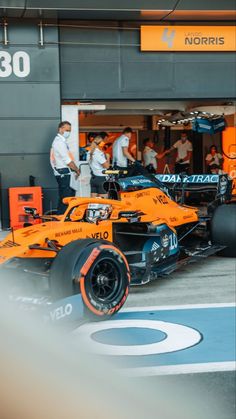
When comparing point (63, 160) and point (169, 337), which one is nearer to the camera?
point (169, 337)

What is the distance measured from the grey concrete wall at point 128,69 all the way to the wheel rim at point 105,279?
760cm

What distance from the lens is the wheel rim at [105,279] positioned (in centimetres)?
430

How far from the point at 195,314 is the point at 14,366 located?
4.24 meters

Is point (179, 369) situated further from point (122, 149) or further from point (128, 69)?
point (128, 69)

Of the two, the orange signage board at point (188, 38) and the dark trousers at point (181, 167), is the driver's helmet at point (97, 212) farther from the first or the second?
the dark trousers at point (181, 167)

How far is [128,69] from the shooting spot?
38.0 feet

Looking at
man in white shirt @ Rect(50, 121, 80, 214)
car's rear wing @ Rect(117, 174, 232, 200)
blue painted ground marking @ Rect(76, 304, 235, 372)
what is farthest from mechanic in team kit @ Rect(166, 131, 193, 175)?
blue painted ground marking @ Rect(76, 304, 235, 372)

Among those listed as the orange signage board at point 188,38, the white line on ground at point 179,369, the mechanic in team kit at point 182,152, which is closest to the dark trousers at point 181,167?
the mechanic in team kit at point 182,152

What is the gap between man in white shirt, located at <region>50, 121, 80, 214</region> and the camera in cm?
948

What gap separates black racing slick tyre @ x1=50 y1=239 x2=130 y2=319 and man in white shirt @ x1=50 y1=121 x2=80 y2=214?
195 inches

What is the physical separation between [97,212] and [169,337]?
1.70 metres

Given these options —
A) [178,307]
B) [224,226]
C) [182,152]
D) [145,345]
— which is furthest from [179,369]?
[182,152]

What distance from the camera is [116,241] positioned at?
555cm

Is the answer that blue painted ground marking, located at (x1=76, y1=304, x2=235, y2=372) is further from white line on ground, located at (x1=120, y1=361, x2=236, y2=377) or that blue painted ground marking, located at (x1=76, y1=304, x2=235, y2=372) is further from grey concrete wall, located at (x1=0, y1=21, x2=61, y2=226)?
grey concrete wall, located at (x1=0, y1=21, x2=61, y2=226)
